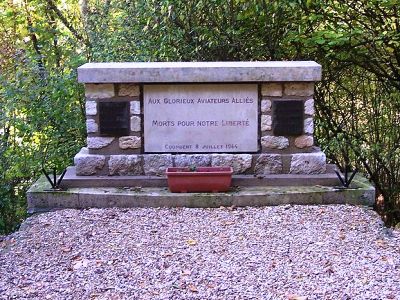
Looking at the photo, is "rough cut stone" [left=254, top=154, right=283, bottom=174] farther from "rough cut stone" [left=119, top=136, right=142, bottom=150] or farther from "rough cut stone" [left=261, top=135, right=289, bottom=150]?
"rough cut stone" [left=119, top=136, right=142, bottom=150]

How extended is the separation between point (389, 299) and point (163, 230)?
1.87 m

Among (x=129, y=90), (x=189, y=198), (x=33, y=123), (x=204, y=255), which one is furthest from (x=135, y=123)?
(x=33, y=123)

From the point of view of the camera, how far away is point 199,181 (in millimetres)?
5105

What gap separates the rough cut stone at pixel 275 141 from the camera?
5398 mm

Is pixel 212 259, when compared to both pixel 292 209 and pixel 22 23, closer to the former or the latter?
pixel 292 209

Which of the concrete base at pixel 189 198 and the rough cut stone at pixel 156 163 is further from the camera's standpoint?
the rough cut stone at pixel 156 163

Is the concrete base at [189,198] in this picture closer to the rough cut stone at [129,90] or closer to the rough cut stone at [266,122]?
the rough cut stone at [266,122]

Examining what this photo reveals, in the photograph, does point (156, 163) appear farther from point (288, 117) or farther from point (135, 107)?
point (288, 117)

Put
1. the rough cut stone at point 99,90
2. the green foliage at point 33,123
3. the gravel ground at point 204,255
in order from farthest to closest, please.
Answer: the green foliage at point 33,123, the rough cut stone at point 99,90, the gravel ground at point 204,255

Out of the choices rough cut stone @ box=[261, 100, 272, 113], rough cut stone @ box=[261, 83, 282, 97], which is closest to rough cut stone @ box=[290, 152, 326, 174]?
rough cut stone @ box=[261, 100, 272, 113]

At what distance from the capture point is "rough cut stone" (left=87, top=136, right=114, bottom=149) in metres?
5.41

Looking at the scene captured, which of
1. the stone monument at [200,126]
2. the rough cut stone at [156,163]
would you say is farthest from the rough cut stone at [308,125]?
the rough cut stone at [156,163]

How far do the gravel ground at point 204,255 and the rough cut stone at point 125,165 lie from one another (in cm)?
57

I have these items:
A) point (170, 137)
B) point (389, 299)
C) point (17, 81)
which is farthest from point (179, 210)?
point (17, 81)
